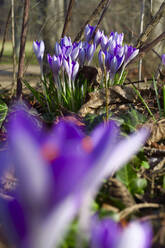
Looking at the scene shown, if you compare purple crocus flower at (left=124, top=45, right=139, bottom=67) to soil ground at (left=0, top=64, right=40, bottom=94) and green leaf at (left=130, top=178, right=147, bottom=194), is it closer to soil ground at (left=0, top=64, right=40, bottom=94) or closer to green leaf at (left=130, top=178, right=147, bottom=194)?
soil ground at (left=0, top=64, right=40, bottom=94)

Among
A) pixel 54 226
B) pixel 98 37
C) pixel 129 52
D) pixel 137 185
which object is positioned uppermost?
pixel 98 37

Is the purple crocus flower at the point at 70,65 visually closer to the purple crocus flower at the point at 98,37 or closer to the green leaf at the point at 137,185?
the purple crocus flower at the point at 98,37

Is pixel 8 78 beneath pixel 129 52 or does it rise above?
beneath

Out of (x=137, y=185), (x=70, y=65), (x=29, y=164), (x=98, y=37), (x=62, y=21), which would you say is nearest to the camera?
(x=29, y=164)

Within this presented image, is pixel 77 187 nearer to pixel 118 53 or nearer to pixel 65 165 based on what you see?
pixel 65 165

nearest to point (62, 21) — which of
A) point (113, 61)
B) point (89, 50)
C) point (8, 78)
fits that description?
point (8, 78)

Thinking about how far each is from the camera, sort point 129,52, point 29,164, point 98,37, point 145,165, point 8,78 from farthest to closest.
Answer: point 8,78 < point 98,37 < point 129,52 < point 145,165 < point 29,164

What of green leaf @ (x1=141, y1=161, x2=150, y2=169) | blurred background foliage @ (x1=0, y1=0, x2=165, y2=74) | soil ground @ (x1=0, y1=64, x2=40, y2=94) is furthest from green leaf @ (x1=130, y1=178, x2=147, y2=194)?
soil ground @ (x1=0, y1=64, x2=40, y2=94)

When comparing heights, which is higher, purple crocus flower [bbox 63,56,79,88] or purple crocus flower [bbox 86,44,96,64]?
purple crocus flower [bbox 86,44,96,64]

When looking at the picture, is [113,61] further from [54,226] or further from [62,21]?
[62,21]
